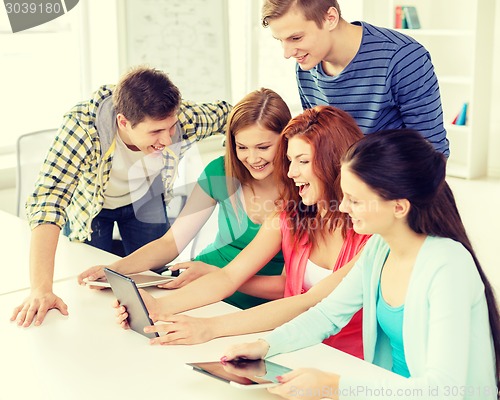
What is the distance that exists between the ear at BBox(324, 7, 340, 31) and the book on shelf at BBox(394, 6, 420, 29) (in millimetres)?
3723

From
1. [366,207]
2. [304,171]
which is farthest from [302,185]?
[366,207]

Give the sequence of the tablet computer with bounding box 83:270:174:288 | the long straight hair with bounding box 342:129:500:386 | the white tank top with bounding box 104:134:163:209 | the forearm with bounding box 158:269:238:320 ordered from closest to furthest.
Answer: the long straight hair with bounding box 342:129:500:386 < the forearm with bounding box 158:269:238:320 < the tablet computer with bounding box 83:270:174:288 < the white tank top with bounding box 104:134:163:209

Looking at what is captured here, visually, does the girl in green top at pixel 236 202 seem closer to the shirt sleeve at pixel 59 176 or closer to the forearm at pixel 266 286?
the forearm at pixel 266 286

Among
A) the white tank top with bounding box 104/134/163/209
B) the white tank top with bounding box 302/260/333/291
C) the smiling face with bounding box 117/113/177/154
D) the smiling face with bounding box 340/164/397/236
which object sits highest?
the smiling face with bounding box 117/113/177/154

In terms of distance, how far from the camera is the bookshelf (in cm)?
540

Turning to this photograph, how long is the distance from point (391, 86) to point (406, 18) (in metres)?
3.73

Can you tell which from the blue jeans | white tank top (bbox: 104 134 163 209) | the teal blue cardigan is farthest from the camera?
the blue jeans

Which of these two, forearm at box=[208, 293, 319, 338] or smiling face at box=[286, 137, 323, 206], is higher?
smiling face at box=[286, 137, 323, 206]

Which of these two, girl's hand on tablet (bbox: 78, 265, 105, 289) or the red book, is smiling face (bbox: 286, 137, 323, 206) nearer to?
girl's hand on tablet (bbox: 78, 265, 105, 289)

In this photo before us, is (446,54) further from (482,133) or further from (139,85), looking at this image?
(139,85)

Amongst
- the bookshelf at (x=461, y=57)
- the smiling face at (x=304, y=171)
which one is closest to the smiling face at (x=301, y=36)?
the smiling face at (x=304, y=171)

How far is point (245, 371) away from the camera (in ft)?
4.82

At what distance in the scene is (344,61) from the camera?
231 centimetres

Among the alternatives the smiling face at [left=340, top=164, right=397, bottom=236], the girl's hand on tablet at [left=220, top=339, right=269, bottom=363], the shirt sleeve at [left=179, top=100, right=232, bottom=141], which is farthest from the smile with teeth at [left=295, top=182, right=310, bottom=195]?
the shirt sleeve at [left=179, top=100, right=232, bottom=141]
